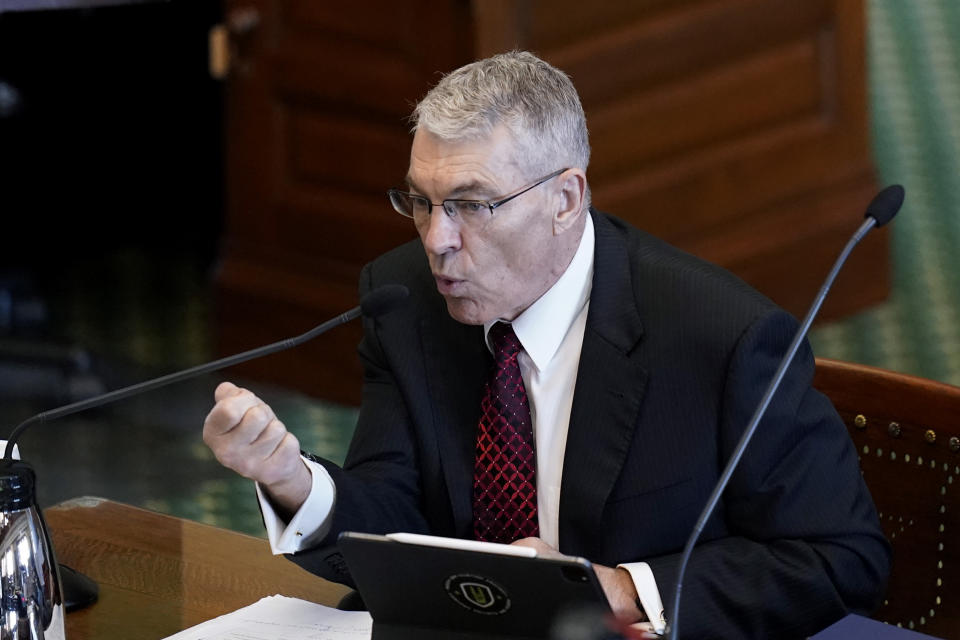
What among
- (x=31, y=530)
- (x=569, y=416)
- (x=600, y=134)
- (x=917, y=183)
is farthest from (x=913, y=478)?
(x=917, y=183)

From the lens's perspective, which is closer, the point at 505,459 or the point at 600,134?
the point at 505,459

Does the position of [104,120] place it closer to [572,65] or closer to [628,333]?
[572,65]

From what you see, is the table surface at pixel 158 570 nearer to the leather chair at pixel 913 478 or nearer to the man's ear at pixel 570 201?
the man's ear at pixel 570 201

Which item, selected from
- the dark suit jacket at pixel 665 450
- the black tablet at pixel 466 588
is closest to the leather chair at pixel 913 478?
the dark suit jacket at pixel 665 450

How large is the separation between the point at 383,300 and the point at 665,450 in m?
0.44

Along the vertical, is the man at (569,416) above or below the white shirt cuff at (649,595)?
above

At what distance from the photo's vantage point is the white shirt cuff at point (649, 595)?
1.84m

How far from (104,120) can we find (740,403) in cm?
438

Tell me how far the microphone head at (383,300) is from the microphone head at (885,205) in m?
0.55

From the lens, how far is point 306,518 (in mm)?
1980

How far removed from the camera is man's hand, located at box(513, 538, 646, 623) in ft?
6.07

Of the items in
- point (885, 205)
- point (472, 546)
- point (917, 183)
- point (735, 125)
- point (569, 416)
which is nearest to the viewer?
point (472, 546)

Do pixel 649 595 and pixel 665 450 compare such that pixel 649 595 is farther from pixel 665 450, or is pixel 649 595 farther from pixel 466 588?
pixel 466 588

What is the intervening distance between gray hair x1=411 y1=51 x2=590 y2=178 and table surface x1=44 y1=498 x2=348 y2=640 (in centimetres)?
62
